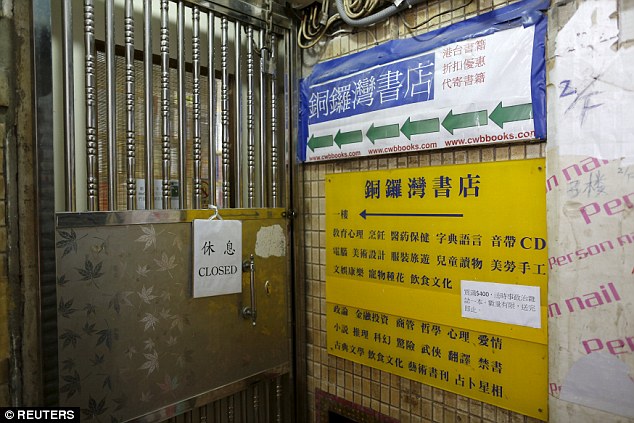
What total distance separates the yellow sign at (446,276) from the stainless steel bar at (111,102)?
1083 mm

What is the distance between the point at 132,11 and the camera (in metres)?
1.82

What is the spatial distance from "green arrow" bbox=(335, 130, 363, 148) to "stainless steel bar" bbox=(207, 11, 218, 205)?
0.64 m

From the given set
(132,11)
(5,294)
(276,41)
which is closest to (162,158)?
(132,11)

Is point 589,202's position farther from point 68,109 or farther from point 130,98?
point 68,109

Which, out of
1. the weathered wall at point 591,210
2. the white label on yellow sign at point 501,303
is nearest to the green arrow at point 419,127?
the weathered wall at point 591,210

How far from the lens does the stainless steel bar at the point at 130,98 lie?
1811 mm

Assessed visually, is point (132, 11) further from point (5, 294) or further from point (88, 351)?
point (88, 351)

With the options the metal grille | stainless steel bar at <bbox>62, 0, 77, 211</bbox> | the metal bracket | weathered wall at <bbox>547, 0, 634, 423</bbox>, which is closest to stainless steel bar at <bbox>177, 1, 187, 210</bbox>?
the metal grille

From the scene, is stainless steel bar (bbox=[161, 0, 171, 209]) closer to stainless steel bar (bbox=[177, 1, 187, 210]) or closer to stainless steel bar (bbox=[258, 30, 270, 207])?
stainless steel bar (bbox=[177, 1, 187, 210])

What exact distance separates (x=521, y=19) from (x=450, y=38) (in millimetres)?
288

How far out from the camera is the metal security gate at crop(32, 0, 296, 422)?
1.66 meters

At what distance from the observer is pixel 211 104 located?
207cm

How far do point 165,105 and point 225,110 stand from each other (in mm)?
327

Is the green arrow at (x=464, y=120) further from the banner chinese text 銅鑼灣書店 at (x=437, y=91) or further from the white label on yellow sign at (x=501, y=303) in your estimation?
the white label on yellow sign at (x=501, y=303)
